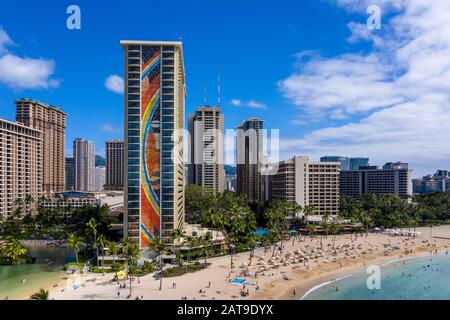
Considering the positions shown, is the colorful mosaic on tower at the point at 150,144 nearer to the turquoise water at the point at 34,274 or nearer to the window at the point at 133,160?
the window at the point at 133,160

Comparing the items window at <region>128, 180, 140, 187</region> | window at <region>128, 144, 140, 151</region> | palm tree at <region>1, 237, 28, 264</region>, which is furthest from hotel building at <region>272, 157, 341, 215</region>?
palm tree at <region>1, 237, 28, 264</region>

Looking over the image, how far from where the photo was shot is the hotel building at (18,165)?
121 m

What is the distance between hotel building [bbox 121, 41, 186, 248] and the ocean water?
1497 inches

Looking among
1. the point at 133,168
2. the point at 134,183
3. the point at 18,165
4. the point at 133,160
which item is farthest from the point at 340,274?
the point at 18,165

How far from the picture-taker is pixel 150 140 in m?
77.5

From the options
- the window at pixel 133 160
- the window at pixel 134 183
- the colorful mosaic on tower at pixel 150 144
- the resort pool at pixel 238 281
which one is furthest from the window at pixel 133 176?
the resort pool at pixel 238 281

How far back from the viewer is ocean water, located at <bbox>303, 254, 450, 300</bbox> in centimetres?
5692

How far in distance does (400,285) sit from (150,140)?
6046cm

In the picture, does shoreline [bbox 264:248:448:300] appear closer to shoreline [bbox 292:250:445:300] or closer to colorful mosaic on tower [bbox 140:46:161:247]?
shoreline [bbox 292:250:445:300]

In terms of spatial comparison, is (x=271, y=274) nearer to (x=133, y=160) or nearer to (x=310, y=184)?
(x=133, y=160)

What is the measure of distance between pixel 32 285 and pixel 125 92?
43554mm

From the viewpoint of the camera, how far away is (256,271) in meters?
66.8
